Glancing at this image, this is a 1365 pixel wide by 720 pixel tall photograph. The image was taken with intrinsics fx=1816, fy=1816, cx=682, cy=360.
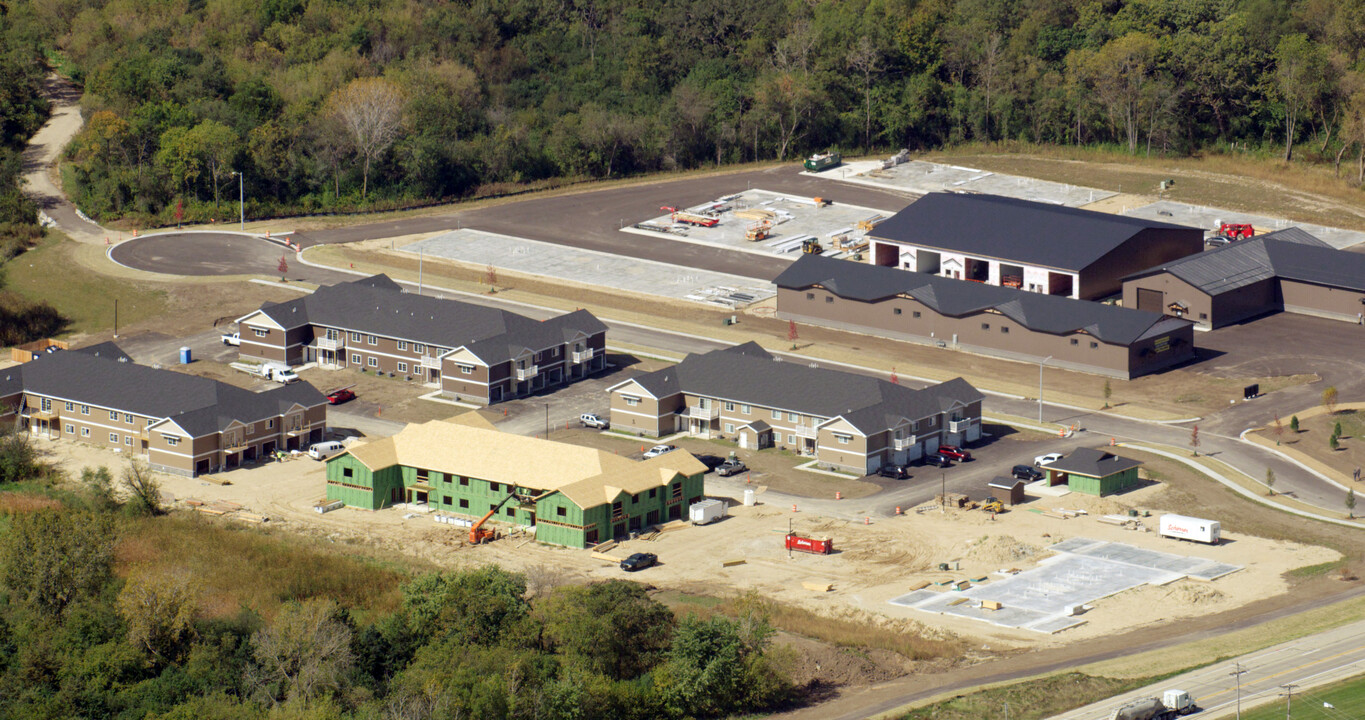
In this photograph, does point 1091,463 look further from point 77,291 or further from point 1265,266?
point 77,291

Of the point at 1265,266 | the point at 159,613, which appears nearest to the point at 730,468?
the point at 159,613

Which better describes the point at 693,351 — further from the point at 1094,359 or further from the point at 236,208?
the point at 236,208

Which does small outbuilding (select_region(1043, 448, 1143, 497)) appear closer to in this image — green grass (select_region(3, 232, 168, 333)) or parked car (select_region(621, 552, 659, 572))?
parked car (select_region(621, 552, 659, 572))

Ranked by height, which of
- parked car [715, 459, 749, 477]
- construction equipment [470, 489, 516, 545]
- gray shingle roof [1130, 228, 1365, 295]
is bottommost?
construction equipment [470, 489, 516, 545]

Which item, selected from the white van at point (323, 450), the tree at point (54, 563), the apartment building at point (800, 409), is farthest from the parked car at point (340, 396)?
the tree at point (54, 563)

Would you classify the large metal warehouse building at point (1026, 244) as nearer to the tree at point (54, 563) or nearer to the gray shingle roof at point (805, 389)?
the gray shingle roof at point (805, 389)

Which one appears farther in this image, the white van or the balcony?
the balcony

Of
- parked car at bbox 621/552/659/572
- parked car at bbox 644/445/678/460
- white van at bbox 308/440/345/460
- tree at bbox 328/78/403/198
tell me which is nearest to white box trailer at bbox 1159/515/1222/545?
parked car at bbox 621/552/659/572
